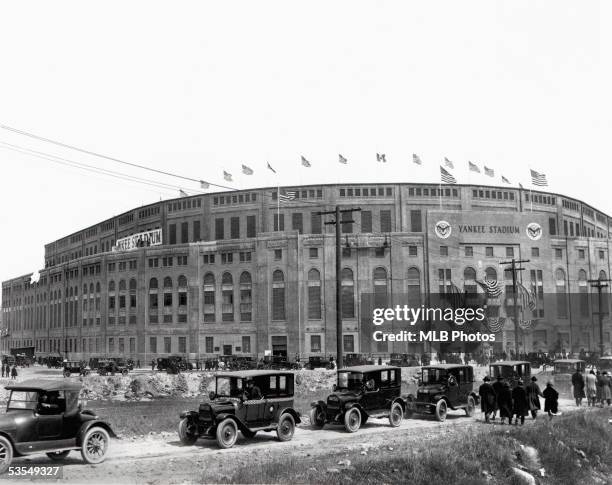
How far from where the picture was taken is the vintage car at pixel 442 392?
24.6 meters

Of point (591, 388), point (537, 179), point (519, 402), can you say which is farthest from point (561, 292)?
point (519, 402)

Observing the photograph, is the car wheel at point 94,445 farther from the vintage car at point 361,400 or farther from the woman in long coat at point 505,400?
the woman in long coat at point 505,400

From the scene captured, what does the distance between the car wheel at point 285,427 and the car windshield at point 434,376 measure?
729cm

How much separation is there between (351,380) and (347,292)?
55.4 metres

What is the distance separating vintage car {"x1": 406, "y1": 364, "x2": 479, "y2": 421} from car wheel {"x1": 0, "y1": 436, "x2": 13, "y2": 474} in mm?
14951

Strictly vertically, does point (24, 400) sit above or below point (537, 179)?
below

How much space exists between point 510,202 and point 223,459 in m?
78.8

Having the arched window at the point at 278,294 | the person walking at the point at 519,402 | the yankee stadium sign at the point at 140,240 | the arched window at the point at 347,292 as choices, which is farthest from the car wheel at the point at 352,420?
the yankee stadium sign at the point at 140,240

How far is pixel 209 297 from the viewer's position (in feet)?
267

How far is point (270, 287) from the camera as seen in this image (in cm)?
7869

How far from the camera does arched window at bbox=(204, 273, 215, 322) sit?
81.0 m

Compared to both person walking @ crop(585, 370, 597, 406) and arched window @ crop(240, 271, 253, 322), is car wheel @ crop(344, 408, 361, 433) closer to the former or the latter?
person walking @ crop(585, 370, 597, 406)

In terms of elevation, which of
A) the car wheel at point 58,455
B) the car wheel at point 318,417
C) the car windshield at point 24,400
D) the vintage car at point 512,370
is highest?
the car windshield at point 24,400

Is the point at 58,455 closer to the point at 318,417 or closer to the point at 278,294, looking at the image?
the point at 318,417
